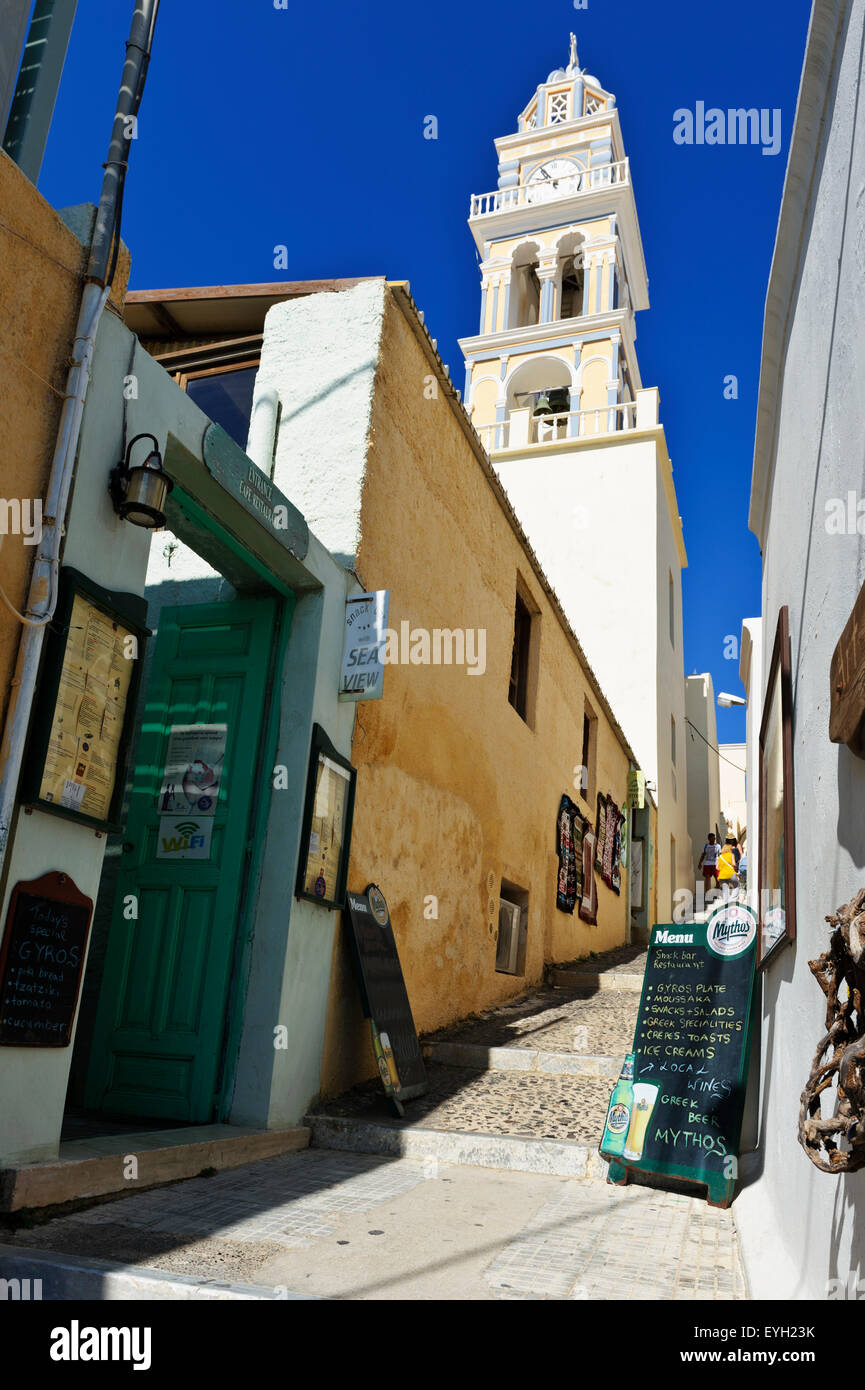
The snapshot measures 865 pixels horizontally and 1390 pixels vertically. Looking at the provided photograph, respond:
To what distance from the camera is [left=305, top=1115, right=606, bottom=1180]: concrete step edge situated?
4.98 meters

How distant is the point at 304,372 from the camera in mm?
6789

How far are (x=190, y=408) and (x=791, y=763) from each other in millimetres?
3056

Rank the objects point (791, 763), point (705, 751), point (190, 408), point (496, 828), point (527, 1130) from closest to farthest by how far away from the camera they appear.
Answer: point (791, 763)
point (190, 408)
point (527, 1130)
point (496, 828)
point (705, 751)

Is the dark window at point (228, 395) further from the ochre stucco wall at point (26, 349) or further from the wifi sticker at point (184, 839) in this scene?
the ochre stucco wall at point (26, 349)

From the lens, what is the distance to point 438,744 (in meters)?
7.68

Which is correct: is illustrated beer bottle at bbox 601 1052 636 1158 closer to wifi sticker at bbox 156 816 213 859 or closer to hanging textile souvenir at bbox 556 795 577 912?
wifi sticker at bbox 156 816 213 859

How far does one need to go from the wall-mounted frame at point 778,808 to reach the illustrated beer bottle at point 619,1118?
0.90 meters

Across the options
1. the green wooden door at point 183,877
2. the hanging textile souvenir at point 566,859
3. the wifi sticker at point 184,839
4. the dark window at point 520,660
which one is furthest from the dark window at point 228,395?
the hanging textile souvenir at point 566,859

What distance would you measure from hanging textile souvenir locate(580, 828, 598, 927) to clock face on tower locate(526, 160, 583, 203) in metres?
17.0

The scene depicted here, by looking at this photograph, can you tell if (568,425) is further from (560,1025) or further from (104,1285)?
(104,1285)

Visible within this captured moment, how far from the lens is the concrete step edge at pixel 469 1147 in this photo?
196 inches

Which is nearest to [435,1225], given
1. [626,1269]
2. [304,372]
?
[626,1269]

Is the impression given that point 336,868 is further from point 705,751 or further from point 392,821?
point 705,751

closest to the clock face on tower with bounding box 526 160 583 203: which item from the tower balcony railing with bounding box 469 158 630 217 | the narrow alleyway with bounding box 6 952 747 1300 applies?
the tower balcony railing with bounding box 469 158 630 217
